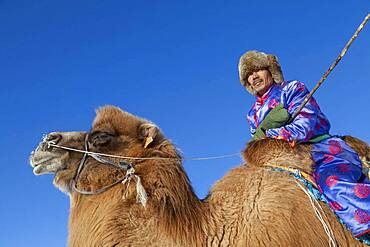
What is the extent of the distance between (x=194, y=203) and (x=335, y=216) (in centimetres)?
120

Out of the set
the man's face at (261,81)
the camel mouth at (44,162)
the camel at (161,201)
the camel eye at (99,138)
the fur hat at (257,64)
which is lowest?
the camel at (161,201)

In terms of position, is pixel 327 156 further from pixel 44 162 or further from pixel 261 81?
pixel 44 162

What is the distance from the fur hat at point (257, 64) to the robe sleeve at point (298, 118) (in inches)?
15.5

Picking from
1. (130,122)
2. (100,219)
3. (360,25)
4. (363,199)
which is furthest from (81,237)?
(360,25)

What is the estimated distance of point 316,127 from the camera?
4.97 meters

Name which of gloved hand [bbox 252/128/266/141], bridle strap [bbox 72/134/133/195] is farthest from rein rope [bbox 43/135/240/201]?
gloved hand [bbox 252/128/266/141]

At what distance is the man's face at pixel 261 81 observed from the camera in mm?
5418

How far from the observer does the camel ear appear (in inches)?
195

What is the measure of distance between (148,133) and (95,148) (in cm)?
52

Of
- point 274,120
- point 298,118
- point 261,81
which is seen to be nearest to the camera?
point 298,118

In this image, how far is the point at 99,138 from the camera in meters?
5.04

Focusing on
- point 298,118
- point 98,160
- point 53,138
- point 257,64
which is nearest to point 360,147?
point 298,118

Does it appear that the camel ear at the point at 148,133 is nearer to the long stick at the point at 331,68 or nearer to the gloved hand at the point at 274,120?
the gloved hand at the point at 274,120

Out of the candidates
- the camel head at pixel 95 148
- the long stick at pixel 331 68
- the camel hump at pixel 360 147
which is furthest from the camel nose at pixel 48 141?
the camel hump at pixel 360 147
